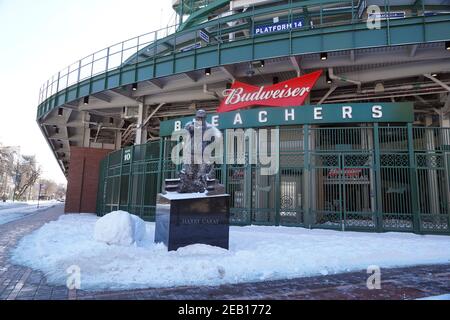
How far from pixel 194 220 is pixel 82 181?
22.0m

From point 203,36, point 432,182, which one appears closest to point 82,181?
point 203,36

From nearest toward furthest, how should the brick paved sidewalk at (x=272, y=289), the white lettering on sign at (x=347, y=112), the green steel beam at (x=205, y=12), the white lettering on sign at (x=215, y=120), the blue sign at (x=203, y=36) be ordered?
the brick paved sidewalk at (x=272, y=289) < the white lettering on sign at (x=347, y=112) < the white lettering on sign at (x=215, y=120) < the blue sign at (x=203, y=36) < the green steel beam at (x=205, y=12)

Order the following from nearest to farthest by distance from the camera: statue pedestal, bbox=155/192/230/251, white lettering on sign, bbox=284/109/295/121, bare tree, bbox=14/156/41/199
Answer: statue pedestal, bbox=155/192/230/251 < white lettering on sign, bbox=284/109/295/121 < bare tree, bbox=14/156/41/199

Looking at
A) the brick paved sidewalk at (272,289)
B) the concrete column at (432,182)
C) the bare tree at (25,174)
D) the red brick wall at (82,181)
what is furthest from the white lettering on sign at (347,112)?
the bare tree at (25,174)

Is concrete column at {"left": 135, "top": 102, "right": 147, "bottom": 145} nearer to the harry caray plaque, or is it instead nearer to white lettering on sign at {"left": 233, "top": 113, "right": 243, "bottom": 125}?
white lettering on sign at {"left": 233, "top": 113, "right": 243, "bottom": 125}

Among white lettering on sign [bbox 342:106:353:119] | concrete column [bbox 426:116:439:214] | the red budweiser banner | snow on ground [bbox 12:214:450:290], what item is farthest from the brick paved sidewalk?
the red budweiser banner

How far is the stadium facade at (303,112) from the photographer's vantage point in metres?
13.8

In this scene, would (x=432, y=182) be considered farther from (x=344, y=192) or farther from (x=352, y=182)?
(x=344, y=192)

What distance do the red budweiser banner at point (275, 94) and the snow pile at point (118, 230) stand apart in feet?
37.2

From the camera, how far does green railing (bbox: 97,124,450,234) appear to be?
43.4 feet

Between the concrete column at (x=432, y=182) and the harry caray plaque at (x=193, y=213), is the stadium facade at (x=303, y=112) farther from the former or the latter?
the harry caray plaque at (x=193, y=213)

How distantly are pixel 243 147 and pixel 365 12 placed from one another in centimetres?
1249

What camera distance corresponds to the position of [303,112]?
15.4 metres

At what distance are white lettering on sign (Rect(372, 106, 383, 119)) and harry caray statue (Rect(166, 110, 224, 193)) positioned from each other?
25.2 feet
